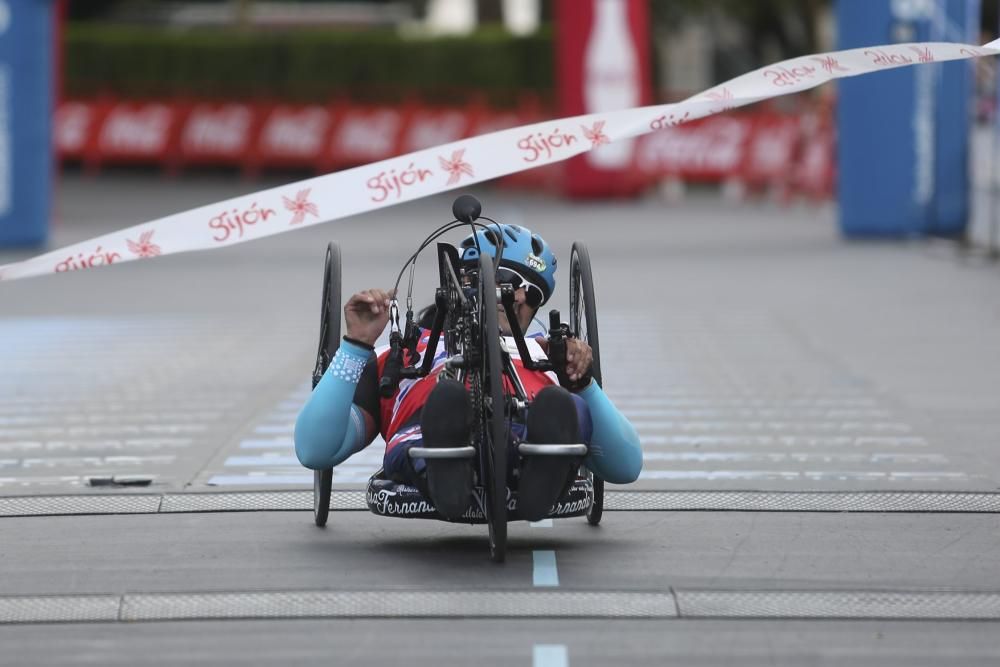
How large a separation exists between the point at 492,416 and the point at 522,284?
0.71 meters

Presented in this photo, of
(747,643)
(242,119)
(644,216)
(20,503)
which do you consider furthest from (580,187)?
(747,643)

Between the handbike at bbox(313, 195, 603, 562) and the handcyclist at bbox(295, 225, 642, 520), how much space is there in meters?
0.05

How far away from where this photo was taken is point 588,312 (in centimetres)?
638

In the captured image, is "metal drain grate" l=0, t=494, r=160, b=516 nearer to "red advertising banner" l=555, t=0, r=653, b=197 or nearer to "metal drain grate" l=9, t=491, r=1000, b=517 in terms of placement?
"metal drain grate" l=9, t=491, r=1000, b=517

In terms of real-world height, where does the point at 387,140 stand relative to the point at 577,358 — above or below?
above

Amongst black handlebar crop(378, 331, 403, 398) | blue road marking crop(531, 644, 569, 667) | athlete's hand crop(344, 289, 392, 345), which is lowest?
blue road marking crop(531, 644, 569, 667)

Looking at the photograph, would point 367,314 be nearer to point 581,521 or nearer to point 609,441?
point 609,441

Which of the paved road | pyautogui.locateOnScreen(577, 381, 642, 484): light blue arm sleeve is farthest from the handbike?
the paved road

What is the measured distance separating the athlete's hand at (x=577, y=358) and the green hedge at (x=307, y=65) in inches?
1161

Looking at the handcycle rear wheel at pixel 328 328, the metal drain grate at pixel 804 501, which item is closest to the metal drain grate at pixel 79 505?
the handcycle rear wheel at pixel 328 328

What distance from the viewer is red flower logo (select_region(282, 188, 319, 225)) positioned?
23.0 ft

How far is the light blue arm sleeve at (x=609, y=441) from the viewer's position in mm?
6281

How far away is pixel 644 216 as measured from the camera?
26688mm

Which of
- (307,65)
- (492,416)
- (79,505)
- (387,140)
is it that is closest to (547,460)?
(492,416)
